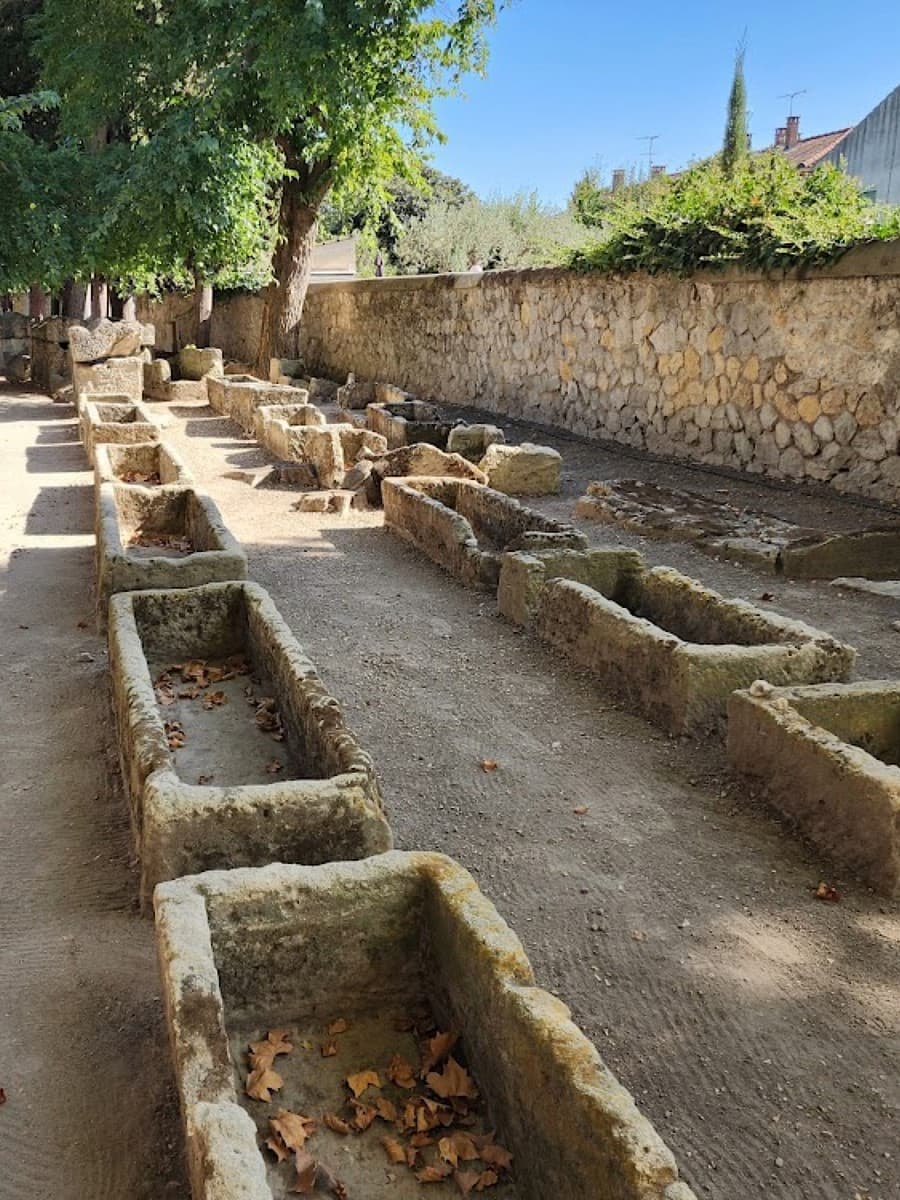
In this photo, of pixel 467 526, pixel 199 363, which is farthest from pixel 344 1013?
pixel 199 363

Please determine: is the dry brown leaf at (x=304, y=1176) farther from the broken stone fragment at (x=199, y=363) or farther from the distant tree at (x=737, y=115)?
the distant tree at (x=737, y=115)

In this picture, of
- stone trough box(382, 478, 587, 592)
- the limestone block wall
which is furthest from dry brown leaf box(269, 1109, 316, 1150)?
the limestone block wall

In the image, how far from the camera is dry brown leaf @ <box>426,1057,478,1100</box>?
8.98ft

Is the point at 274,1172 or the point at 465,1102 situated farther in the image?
the point at 465,1102

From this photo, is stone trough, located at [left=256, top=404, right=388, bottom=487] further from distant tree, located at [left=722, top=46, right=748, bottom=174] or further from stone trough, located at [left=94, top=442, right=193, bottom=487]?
distant tree, located at [left=722, top=46, right=748, bottom=174]

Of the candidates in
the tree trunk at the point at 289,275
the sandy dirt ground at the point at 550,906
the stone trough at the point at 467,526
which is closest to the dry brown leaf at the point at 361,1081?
the sandy dirt ground at the point at 550,906

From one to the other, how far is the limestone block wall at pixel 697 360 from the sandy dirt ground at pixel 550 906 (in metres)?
2.86

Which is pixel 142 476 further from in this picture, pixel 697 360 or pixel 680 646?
pixel 680 646

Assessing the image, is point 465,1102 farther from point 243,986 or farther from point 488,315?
point 488,315

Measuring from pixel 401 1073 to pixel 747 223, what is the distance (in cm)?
996

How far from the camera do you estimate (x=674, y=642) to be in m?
5.10

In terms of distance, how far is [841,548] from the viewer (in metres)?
7.77

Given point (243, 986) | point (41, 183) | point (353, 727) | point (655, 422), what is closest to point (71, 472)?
point (41, 183)

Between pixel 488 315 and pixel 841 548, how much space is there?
946 centimetres
